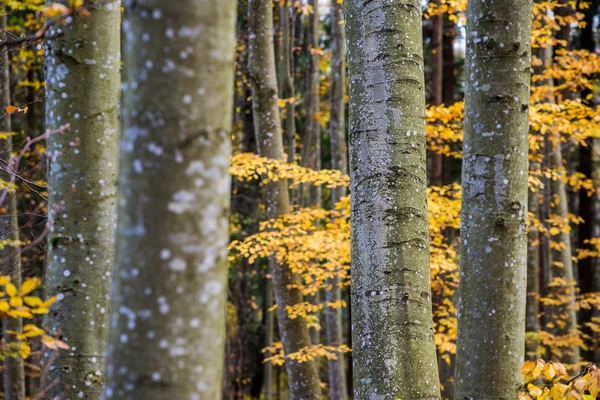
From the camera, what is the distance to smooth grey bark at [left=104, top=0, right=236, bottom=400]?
5.89 ft

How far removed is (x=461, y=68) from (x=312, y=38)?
773 cm

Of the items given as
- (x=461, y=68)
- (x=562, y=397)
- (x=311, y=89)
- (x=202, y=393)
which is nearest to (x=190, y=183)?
(x=202, y=393)

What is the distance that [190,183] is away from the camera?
1814 millimetres

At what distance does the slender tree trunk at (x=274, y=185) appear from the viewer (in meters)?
9.64

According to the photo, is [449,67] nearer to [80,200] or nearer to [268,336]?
[268,336]

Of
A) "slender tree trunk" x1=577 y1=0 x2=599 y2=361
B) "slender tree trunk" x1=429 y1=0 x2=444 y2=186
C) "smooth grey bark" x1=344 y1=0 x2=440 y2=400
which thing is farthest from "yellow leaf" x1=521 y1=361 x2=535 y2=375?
"slender tree trunk" x1=577 y1=0 x2=599 y2=361

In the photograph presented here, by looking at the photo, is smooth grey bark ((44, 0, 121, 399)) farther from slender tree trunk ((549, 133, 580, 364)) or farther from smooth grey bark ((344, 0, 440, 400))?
slender tree trunk ((549, 133, 580, 364))

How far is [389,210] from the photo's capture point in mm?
3717

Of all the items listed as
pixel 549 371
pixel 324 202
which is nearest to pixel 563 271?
pixel 324 202

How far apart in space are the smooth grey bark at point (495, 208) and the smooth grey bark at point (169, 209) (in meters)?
2.42

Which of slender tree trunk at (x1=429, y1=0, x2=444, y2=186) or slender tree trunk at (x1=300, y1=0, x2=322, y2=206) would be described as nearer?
slender tree trunk at (x1=429, y1=0, x2=444, y2=186)

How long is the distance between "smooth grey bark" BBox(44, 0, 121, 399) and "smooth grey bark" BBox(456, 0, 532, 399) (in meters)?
2.29

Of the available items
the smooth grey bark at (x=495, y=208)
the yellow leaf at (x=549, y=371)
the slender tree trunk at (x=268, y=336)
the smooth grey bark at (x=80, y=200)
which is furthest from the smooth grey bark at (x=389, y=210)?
the slender tree trunk at (x=268, y=336)

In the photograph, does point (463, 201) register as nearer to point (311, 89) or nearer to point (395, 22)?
point (395, 22)
